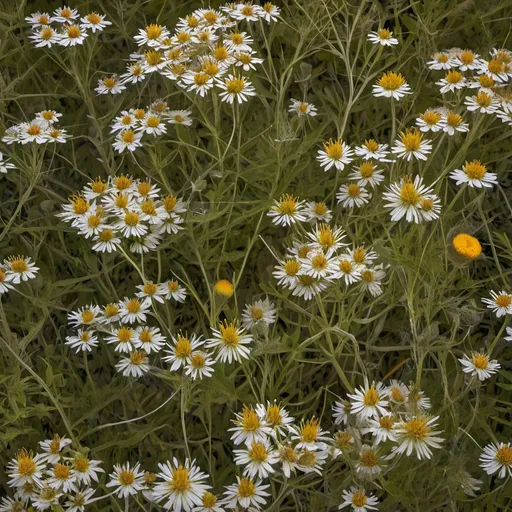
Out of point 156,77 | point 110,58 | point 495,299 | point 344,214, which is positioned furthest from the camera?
point 110,58

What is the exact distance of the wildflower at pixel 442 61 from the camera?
78.1 inches

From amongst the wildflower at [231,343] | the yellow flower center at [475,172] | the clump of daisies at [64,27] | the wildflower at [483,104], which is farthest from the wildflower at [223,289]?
the clump of daisies at [64,27]

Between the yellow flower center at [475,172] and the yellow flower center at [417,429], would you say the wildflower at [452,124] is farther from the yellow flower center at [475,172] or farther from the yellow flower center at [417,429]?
the yellow flower center at [417,429]

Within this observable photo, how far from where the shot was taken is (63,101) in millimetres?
2404

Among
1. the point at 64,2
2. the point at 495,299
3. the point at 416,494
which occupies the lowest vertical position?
the point at 416,494

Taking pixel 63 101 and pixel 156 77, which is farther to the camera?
pixel 63 101

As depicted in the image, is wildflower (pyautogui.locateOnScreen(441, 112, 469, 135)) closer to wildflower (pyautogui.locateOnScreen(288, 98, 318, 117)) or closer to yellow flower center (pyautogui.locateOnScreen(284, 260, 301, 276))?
wildflower (pyautogui.locateOnScreen(288, 98, 318, 117))

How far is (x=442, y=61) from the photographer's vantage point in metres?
2.00

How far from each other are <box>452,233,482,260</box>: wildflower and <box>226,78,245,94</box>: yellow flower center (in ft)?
1.96

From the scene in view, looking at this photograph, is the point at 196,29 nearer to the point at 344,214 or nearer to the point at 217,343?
the point at 344,214

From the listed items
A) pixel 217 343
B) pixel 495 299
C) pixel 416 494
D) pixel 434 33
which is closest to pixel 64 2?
pixel 434 33

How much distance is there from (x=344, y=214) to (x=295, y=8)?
627 millimetres

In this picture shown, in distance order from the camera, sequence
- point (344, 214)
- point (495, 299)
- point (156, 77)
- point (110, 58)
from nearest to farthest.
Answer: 1. point (495, 299)
2. point (344, 214)
3. point (156, 77)
4. point (110, 58)

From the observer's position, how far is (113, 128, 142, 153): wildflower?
1896mm
